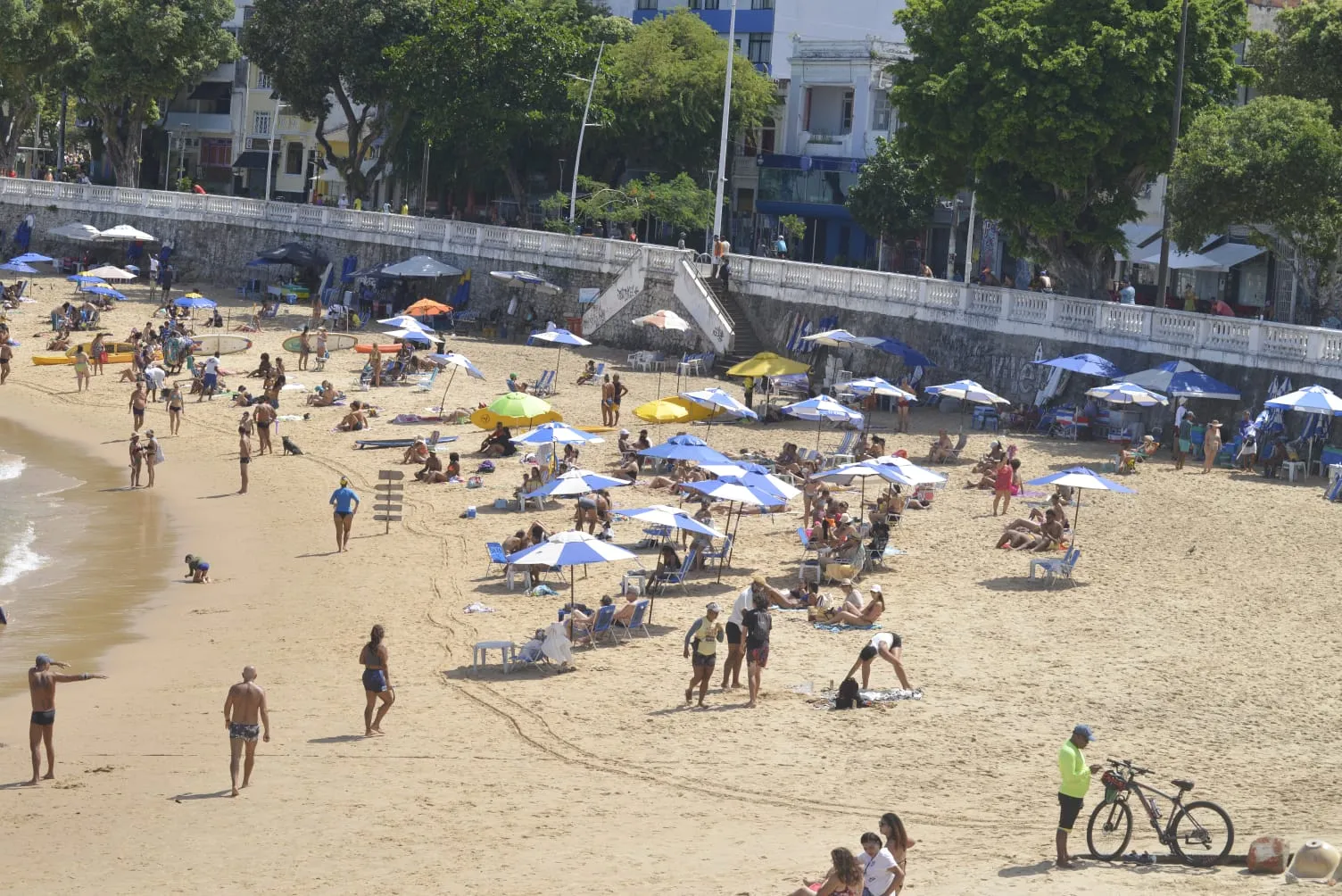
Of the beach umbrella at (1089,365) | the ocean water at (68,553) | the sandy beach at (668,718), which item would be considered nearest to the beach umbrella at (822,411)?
the sandy beach at (668,718)

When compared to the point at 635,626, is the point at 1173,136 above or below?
above

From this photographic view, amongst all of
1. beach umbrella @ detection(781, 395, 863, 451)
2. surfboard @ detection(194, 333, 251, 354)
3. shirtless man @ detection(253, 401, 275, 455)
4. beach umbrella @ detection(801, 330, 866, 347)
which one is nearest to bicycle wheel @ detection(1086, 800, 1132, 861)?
beach umbrella @ detection(781, 395, 863, 451)

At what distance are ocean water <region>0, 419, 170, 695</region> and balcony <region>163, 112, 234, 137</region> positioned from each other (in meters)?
40.6

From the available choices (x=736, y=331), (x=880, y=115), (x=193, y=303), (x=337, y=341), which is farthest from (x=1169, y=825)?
(x=880, y=115)

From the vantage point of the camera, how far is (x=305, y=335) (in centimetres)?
4362

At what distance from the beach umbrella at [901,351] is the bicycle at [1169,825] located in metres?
23.7

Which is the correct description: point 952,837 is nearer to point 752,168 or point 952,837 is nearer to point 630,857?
point 630,857

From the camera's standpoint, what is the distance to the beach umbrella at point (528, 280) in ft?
158

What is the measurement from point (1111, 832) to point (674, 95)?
44050mm

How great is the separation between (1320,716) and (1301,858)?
590cm

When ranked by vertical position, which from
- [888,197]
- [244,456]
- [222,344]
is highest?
[888,197]

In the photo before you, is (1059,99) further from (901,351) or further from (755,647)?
(755,647)

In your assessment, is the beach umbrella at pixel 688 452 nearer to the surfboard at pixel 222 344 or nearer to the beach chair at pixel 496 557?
the beach chair at pixel 496 557

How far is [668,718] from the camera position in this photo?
19094 mm
